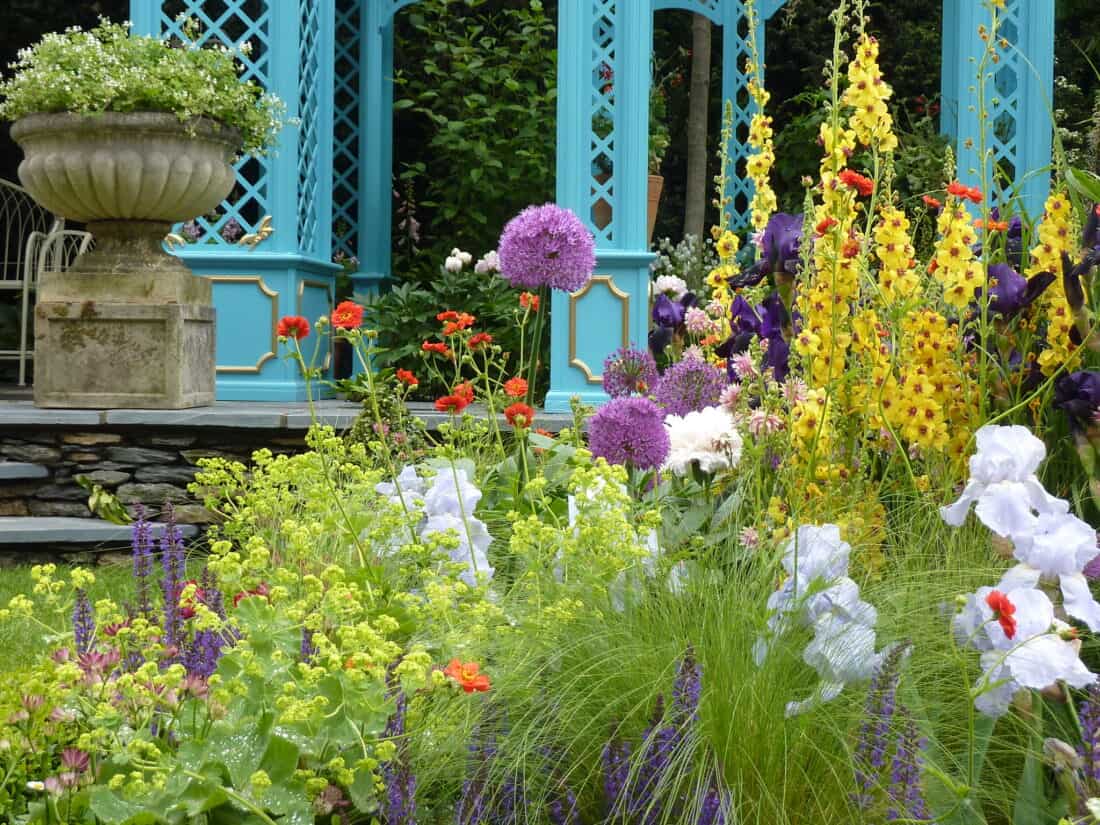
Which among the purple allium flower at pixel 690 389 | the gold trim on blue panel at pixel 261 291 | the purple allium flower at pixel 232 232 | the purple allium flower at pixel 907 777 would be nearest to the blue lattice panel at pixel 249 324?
the gold trim on blue panel at pixel 261 291

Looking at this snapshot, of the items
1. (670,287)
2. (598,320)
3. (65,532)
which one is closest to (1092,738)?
(670,287)

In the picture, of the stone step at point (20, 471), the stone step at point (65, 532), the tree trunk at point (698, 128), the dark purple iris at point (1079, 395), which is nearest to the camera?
the dark purple iris at point (1079, 395)

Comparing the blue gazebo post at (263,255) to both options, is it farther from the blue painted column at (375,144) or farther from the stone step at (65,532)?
the stone step at (65,532)

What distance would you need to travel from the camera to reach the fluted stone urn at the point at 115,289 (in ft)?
17.1

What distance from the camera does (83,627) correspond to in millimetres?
1938

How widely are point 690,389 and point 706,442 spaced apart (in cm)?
50

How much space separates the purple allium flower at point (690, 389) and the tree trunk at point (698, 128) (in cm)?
627

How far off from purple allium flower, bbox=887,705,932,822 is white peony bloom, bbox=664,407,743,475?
3.00 feet

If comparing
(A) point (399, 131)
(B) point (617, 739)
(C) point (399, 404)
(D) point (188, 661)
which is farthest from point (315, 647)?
(A) point (399, 131)

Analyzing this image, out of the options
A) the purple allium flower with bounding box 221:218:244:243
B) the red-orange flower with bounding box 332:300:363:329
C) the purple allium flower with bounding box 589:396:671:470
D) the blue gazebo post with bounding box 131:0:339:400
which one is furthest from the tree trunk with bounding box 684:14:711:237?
the red-orange flower with bounding box 332:300:363:329

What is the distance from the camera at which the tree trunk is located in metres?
9.27

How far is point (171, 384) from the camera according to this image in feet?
17.2

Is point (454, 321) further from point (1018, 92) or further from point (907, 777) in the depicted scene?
point (1018, 92)

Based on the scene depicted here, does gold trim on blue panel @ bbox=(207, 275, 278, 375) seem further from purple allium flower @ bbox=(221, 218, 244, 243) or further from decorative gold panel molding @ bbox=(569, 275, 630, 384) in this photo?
purple allium flower @ bbox=(221, 218, 244, 243)
